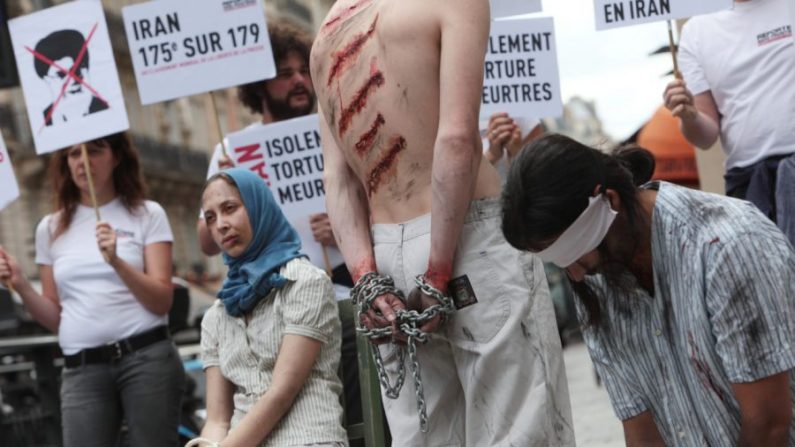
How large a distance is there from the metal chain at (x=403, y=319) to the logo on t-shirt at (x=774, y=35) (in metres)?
2.00

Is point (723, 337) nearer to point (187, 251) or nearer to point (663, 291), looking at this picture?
point (663, 291)

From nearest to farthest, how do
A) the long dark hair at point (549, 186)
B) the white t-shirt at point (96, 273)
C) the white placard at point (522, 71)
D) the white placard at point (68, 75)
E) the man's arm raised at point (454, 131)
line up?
the long dark hair at point (549, 186)
the man's arm raised at point (454, 131)
the white t-shirt at point (96, 273)
the white placard at point (522, 71)
the white placard at point (68, 75)

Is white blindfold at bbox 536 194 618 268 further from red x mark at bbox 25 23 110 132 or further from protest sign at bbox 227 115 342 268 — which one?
red x mark at bbox 25 23 110 132

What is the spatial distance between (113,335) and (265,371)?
1.30 m

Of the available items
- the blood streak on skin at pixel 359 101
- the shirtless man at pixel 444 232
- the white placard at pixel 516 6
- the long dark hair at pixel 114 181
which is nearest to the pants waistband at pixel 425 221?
the shirtless man at pixel 444 232

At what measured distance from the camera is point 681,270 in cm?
332

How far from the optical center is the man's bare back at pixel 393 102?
382 centimetres

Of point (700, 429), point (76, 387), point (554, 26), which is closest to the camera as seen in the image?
point (700, 429)

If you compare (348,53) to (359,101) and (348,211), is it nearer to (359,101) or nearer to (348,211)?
(359,101)

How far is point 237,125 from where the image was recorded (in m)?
49.6

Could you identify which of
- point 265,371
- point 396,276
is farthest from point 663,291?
point 265,371

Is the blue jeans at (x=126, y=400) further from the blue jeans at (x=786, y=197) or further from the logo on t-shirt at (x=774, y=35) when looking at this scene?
the logo on t-shirt at (x=774, y=35)

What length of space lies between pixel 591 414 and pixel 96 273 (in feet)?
21.4

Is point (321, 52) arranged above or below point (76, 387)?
above
